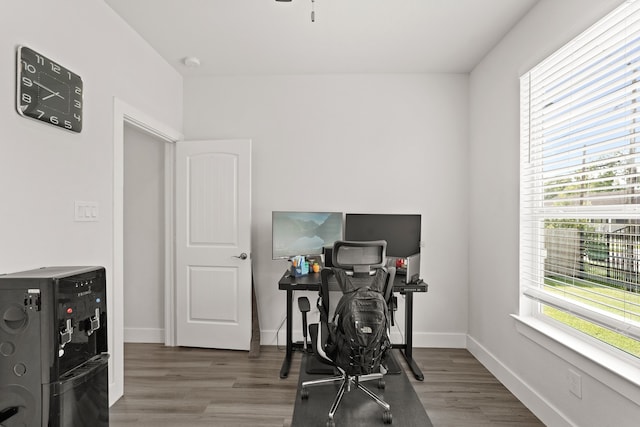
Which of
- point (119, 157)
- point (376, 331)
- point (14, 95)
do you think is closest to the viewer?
point (14, 95)

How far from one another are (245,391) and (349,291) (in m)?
1.28

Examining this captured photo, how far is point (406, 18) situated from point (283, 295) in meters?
2.81

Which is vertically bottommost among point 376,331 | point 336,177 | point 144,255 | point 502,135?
point 376,331

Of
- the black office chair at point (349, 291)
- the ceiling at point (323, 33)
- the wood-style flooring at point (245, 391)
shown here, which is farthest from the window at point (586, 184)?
the black office chair at point (349, 291)

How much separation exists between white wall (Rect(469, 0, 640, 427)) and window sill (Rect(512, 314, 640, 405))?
0.7 inches

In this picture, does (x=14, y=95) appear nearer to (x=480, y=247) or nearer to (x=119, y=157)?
(x=119, y=157)

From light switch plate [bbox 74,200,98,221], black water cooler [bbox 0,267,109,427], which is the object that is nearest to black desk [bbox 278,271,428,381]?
light switch plate [bbox 74,200,98,221]

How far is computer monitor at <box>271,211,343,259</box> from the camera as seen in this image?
11.7ft

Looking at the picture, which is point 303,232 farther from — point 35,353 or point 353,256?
point 35,353

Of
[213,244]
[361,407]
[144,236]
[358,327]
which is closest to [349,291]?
[358,327]

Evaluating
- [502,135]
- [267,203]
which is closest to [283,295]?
[267,203]

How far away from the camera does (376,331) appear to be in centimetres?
225

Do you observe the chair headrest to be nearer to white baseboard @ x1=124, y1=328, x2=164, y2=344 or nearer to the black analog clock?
the black analog clock

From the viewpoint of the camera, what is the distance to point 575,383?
6.86 feet
